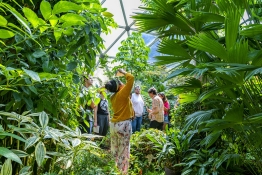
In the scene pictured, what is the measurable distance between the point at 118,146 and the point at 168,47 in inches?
109

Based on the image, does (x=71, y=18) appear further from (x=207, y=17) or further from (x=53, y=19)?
(x=207, y=17)

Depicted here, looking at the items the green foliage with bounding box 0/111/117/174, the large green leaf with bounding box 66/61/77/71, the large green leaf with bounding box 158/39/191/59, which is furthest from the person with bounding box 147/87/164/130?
the large green leaf with bounding box 66/61/77/71

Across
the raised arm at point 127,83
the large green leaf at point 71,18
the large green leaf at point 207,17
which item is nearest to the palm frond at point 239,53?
the large green leaf at point 207,17

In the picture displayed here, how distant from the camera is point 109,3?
959 cm

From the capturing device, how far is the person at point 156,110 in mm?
6605

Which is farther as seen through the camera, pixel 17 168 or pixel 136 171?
pixel 136 171

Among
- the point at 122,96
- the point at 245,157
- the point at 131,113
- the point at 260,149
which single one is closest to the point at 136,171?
the point at 131,113

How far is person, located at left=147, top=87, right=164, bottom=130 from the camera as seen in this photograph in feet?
21.7

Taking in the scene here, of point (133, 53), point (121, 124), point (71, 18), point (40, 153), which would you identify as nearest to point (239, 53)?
point (71, 18)

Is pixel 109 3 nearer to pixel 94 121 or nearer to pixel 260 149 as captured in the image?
pixel 94 121

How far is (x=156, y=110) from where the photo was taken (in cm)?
670

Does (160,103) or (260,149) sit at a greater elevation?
(160,103)

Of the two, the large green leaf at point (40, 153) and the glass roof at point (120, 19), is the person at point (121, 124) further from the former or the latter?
the glass roof at point (120, 19)

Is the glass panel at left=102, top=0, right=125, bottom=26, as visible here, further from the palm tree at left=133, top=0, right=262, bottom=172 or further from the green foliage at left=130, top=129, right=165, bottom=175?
the palm tree at left=133, top=0, right=262, bottom=172
